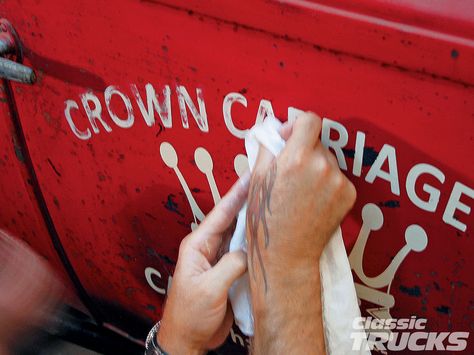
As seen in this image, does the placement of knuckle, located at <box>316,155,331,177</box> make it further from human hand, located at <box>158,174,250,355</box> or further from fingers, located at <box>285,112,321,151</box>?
human hand, located at <box>158,174,250,355</box>

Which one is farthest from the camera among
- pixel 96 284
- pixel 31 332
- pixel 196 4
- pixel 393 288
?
pixel 96 284

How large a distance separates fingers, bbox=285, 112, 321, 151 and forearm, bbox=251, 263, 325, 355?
0.65 feet

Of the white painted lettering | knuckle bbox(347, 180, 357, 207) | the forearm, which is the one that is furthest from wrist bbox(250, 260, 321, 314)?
the white painted lettering

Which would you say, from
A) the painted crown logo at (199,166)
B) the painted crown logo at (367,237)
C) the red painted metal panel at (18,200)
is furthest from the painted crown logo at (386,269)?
the red painted metal panel at (18,200)

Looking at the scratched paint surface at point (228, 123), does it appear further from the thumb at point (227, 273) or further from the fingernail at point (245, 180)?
the thumb at point (227, 273)

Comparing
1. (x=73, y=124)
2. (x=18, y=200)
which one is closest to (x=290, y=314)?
(x=73, y=124)

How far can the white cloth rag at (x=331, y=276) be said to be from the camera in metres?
1.02

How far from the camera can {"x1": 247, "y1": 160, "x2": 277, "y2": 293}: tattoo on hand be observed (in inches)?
39.5

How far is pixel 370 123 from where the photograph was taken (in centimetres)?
96

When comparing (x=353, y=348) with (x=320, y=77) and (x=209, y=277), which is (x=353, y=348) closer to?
(x=209, y=277)

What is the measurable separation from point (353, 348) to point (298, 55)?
0.49m

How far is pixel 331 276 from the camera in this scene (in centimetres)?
105

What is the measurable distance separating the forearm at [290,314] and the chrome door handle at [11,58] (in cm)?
55

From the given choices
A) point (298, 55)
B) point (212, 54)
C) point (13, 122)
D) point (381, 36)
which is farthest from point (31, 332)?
point (381, 36)
